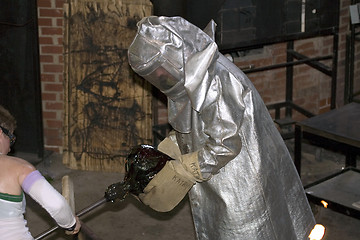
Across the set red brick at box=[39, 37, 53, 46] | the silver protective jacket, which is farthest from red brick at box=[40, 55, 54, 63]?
the silver protective jacket

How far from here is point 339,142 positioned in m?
5.09

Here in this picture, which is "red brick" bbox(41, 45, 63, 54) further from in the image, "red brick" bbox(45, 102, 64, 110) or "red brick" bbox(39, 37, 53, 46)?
"red brick" bbox(45, 102, 64, 110)

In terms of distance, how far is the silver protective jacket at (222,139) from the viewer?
323 cm

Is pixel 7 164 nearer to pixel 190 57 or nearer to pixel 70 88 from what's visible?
pixel 190 57

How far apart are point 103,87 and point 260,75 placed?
1.70 metres

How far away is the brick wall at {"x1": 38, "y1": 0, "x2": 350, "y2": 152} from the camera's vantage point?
20.2 feet

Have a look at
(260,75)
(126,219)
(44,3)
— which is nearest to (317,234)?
(126,219)

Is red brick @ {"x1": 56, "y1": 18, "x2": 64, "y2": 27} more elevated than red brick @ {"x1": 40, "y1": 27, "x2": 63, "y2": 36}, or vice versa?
red brick @ {"x1": 56, "y1": 18, "x2": 64, "y2": 27}

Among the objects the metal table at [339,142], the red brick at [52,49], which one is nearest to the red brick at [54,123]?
the red brick at [52,49]

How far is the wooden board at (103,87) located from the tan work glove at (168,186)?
95.6 inches

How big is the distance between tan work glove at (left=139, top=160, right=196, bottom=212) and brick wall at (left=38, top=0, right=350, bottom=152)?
2841 mm

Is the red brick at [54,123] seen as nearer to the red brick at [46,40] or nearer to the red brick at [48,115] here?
the red brick at [48,115]

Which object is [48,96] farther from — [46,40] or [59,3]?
[59,3]

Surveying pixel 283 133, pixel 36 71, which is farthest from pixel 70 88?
pixel 283 133
